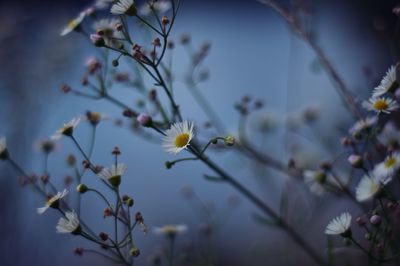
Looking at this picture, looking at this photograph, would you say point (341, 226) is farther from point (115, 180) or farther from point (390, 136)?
point (115, 180)

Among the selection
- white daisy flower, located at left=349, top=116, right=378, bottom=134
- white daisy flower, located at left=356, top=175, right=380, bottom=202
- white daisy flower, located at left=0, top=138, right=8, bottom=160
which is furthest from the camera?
white daisy flower, located at left=0, top=138, right=8, bottom=160

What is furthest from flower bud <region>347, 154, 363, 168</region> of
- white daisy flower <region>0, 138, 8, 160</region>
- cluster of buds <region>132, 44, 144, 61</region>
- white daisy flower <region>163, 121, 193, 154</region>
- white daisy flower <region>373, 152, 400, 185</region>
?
white daisy flower <region>0, 138, 8, 160</region>

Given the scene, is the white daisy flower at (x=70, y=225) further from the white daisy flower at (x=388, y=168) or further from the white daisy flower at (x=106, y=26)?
the white daisy flower at (x=388, y=168)

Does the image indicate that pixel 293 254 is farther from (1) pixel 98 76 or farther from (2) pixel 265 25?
(2) pixel 265 25

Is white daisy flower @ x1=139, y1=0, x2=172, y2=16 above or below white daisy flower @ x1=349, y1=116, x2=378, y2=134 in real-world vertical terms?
above

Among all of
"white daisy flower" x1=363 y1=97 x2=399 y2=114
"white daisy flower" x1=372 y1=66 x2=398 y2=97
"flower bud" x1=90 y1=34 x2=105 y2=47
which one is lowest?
"white daisy flower" x1=363 y1=97 x2=399 y2=114

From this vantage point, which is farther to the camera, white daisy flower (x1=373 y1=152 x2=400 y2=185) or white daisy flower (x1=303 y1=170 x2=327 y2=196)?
white daisy flower (x1=303 y1=170 x2=327 y2=196)

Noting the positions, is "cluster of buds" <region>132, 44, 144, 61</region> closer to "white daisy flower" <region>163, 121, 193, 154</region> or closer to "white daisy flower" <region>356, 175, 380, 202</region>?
"white daisy flower" <region>163, 121, 193, 154</region>
